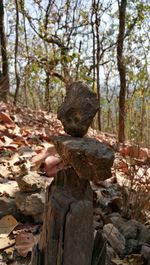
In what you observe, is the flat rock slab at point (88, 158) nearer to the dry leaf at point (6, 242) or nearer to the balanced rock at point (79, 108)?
the balanced rock at point (79, 108)

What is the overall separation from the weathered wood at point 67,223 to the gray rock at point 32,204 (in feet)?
2.60

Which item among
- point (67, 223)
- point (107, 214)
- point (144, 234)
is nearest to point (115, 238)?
point (144, 234)

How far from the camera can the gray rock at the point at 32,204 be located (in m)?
2.14

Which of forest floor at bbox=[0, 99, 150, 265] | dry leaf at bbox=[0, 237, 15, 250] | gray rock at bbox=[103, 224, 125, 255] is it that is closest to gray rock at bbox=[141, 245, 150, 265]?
forest floor at bbox=[0, 99, 150, 265]

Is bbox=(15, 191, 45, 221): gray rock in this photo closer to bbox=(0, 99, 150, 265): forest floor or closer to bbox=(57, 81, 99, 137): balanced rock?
bbox=(0, 99, 150, 265): forest floor

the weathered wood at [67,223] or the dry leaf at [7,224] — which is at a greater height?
the weathered wood at [67,223]

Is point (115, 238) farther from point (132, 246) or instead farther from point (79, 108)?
point (79, 108)

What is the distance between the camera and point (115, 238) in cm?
197

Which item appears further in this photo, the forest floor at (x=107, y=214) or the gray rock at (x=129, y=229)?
the gray rock at (x=129, y=229)

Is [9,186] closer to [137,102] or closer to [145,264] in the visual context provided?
[145,264]

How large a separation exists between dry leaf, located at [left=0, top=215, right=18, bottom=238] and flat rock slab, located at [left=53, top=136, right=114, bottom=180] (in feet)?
3.50

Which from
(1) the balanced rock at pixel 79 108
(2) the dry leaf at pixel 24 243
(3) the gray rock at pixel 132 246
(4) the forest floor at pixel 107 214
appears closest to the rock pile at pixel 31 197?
(4) the forest floor at pixel 107 214

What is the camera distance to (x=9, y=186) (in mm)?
2533

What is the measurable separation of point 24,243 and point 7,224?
21 centimetres
